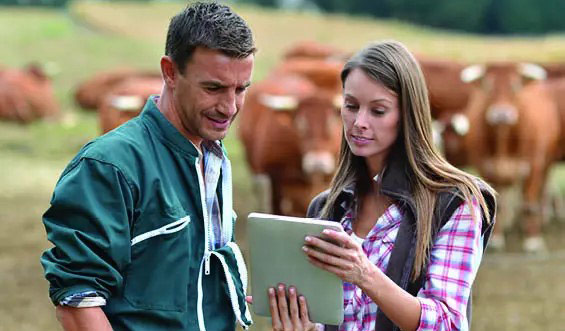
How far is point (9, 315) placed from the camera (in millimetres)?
6270

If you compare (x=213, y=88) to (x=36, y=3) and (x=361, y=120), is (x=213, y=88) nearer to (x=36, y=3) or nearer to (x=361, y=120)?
(x=361, y=120)

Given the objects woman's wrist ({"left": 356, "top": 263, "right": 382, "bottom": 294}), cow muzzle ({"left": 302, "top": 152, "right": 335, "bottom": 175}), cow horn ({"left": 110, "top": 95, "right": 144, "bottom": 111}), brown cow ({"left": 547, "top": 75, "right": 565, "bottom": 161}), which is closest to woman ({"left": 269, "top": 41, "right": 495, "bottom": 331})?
woman's wrist ({"left": 356, "top": 263, "right": 382, "bottom": 294})

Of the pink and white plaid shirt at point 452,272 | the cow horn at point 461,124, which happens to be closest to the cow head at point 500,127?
the cow horn at point 461,124

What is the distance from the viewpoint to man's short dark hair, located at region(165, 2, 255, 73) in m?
2.09

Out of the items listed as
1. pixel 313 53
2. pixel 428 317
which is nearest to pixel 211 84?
pixel 428 317

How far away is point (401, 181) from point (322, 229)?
37cm

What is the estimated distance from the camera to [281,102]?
871 cm

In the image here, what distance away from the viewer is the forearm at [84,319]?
197 centimetres

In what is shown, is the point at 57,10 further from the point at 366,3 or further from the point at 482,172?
the point at 482,172

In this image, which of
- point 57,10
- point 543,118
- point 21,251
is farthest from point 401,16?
point 21,251

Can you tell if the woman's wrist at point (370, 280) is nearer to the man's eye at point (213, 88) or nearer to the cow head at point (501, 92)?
the man's eye at point (213, 88)

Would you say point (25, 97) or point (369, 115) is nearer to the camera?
point (369, 115)

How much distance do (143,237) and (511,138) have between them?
7.20 meters

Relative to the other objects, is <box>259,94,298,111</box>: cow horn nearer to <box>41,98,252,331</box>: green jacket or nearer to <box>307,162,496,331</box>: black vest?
<box>307,162,496,331</box>: black vest
